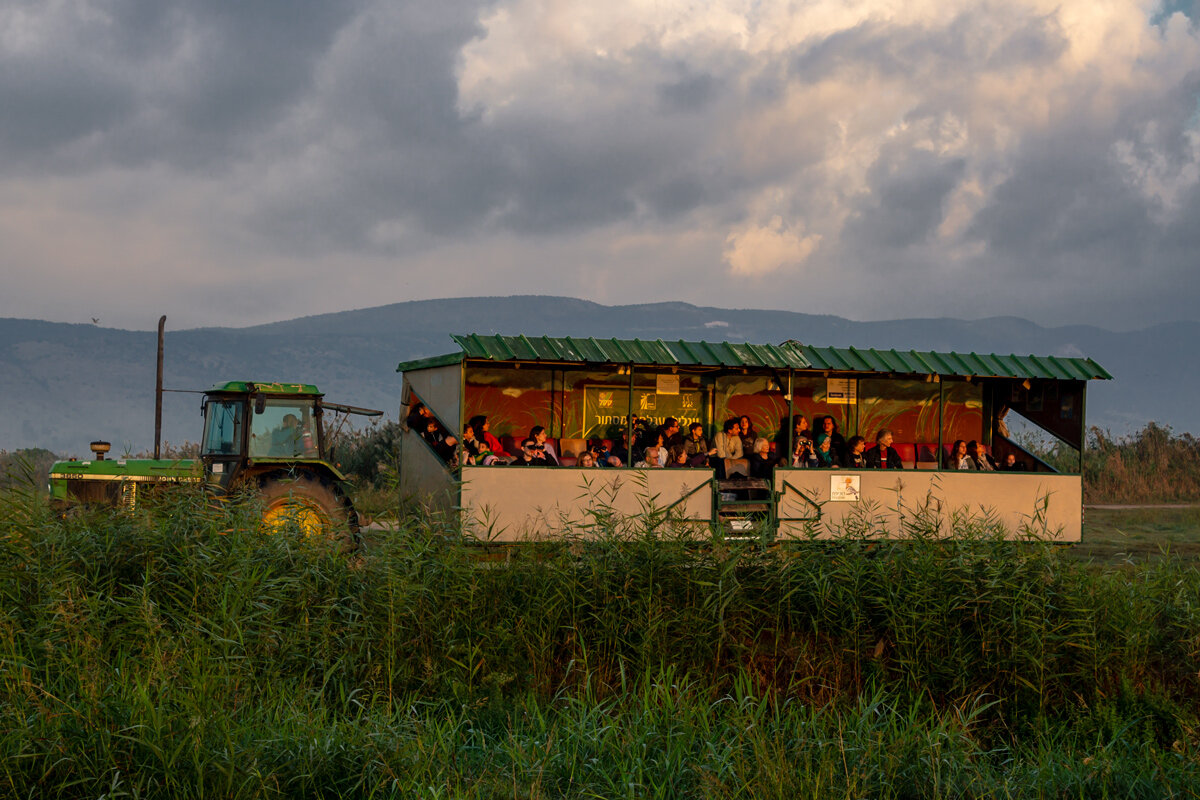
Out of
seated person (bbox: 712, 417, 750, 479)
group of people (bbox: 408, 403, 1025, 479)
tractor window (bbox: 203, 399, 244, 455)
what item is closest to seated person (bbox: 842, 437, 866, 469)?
group of people (bbox: 408, 403, 1025, 479)

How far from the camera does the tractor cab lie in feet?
39.3

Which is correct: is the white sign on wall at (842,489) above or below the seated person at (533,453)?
below

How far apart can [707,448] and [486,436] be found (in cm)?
330

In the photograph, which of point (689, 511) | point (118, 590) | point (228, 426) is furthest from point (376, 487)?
point (118, 590)

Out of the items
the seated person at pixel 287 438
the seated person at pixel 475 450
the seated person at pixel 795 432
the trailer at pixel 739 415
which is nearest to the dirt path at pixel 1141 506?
the trailer at pixel 739 415

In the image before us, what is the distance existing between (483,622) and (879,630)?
10.3 feet

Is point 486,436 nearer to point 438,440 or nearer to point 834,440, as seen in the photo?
point 438,440

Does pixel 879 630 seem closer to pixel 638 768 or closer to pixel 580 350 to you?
pixel 638 768

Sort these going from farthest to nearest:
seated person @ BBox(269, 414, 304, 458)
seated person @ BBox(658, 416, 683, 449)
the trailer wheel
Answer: seated person @ BBox(658, 416, 683, 449), seated person @ BBox(269, 414, 304, 458), the trailer wheel

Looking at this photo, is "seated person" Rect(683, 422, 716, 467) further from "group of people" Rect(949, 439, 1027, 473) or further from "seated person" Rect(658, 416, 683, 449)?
"group of people" Rect(949, 439, 1027, 473)

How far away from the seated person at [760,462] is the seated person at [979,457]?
122 inches

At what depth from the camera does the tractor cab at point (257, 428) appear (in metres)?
12.0

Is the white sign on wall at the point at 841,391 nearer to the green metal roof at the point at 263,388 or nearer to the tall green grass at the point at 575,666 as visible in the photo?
the tall green grass at the point at 575,666

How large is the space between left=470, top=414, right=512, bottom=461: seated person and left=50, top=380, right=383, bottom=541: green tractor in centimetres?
144
